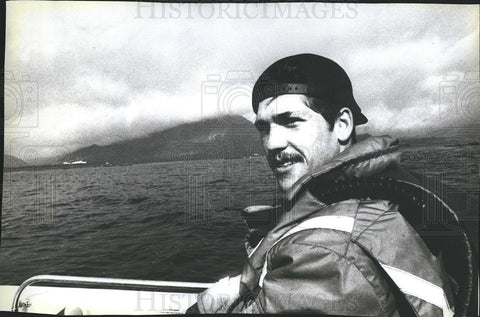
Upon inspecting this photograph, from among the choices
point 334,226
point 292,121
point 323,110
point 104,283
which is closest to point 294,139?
point 292,121

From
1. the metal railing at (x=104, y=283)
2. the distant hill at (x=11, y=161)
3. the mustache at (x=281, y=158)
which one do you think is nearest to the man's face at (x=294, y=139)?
the mustache at (x=281, y=158)

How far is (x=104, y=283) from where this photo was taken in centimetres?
216

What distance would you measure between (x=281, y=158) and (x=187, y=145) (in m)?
0.50

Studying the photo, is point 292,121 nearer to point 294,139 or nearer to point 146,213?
point 294,139

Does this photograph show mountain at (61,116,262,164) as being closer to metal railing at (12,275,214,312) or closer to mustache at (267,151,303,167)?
mustache at (267,151,303,167)

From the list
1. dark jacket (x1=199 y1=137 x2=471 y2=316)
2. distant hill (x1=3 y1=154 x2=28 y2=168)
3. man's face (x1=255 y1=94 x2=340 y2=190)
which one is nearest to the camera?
dark jacket (x1=199 y1=137 x2=471 y2=316)

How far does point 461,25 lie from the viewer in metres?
2.15

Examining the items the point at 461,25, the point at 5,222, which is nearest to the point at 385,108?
the point at 461,25

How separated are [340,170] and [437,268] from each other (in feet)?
2.12

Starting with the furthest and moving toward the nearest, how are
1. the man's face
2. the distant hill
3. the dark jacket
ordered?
the distant hill, the man's face, the dark jacket

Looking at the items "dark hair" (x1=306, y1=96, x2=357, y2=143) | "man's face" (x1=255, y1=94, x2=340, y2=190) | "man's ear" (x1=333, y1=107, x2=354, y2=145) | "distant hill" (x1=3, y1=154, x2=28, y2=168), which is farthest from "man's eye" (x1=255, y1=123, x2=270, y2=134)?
"distant hill" (x1=3, y1=154, x2=28, y2=168)

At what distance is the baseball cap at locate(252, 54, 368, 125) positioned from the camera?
2104 millimetres

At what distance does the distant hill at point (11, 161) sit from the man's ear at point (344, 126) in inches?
66.4

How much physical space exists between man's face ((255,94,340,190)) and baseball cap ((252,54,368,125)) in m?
0.05
